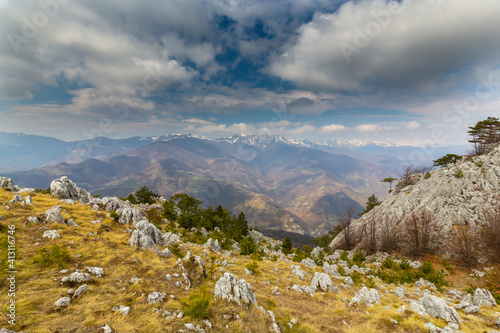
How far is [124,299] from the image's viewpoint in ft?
35.3

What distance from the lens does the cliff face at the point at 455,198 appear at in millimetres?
35188

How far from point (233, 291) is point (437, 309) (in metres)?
16.8

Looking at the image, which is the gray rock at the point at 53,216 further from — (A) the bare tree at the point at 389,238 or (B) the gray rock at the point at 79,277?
(A) the bare tree at the point at 389,238

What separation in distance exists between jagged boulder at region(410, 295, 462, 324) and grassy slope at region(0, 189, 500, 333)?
0.72m

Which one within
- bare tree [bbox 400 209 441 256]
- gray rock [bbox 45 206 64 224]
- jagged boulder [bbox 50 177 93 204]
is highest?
jagged boulder [bbox 50 177 93 204]

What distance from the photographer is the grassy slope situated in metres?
8.64

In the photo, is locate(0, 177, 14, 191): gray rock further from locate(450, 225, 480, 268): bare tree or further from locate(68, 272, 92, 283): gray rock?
locate(450, 225, 480, 268): bare tree

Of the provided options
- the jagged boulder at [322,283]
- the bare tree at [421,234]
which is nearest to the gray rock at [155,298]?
the jagged boulder at [322,283]

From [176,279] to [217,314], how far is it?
5.43 m

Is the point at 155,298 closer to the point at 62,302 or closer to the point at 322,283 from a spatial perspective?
the point at 62,302

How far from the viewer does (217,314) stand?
36.3 feet

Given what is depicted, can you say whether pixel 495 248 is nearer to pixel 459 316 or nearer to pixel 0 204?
pixel 459 316

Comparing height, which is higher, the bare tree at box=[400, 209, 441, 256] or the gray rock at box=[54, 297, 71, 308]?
the gray rock at box=[54, 297, 71, 308]

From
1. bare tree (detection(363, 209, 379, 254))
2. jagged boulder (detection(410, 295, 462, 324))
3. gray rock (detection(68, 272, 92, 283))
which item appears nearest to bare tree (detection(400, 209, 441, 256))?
bare tree (detection(363, 209, 379, 254))
